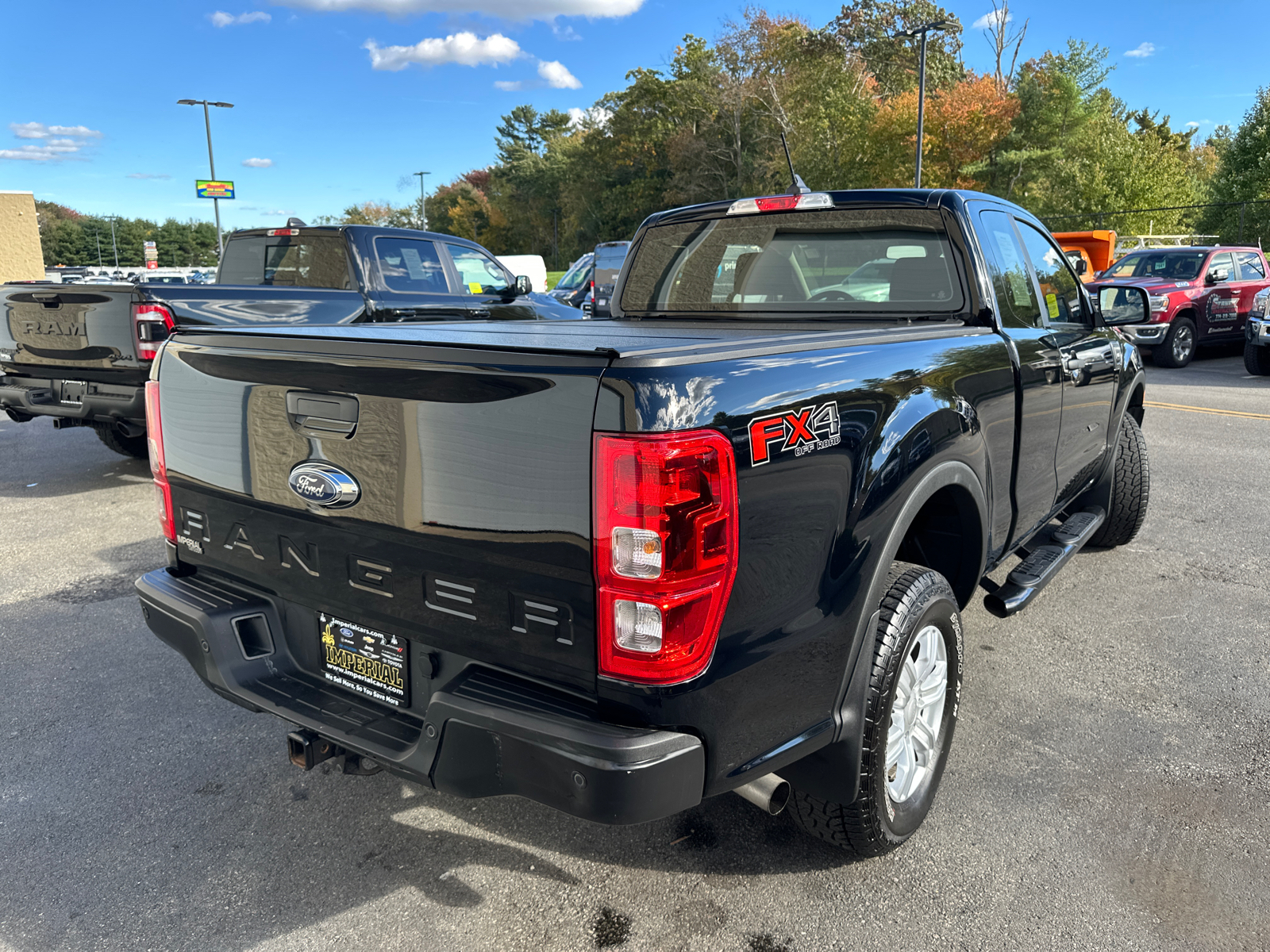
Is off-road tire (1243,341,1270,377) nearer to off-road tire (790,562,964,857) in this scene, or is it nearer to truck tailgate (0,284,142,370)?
off-road tire (790,562,964,857)

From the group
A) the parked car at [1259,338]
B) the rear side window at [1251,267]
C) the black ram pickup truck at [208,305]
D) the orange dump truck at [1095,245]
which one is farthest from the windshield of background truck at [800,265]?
the orange dump truck at [1095,245]

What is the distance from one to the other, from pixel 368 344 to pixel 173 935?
5.29 feet

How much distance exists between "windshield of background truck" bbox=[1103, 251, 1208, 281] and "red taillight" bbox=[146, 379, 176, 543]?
1631 cm

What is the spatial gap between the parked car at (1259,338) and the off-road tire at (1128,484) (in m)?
9.71

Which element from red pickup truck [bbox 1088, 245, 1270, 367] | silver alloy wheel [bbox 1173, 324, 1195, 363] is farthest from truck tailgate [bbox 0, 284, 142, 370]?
silver alloy wheel [bbox 1173, 324, 1195, 363]

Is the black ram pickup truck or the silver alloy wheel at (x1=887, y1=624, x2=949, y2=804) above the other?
the black ram pickup truck

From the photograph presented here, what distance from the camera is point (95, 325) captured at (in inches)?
259

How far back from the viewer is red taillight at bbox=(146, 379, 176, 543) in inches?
109

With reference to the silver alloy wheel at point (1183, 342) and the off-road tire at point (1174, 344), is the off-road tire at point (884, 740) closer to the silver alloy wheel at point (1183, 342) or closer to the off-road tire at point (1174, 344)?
the off-road tire at point (1174, 344)

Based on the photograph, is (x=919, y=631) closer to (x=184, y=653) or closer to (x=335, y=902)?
(x=335, y=902)

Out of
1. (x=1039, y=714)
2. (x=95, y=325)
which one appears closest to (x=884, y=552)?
(x=1039, y=714)

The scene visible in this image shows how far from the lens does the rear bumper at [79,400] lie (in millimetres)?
6566

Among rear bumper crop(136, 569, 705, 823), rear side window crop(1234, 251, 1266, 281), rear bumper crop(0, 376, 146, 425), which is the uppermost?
rear side window crop(1234, 251, 1266, 281)

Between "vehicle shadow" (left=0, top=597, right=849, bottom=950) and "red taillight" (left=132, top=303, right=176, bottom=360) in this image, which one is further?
"red taillight" (left=132, top=303, right=176, bottom=360)
